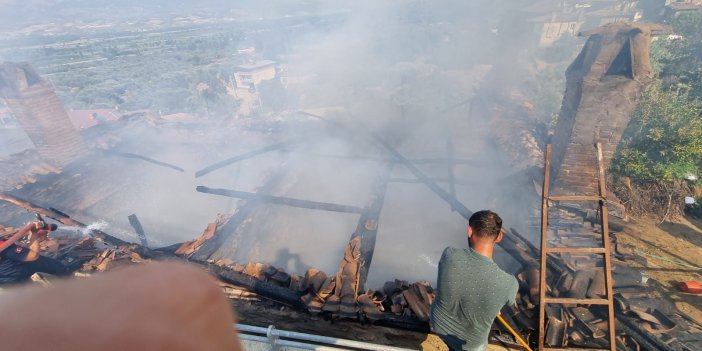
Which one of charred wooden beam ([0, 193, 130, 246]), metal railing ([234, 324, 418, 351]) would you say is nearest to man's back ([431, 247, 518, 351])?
metal railing ([234, 324, 418, 351])

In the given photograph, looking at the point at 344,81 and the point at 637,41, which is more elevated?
the point at 637,41

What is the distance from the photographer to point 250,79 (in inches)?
1629

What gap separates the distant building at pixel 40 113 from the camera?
719 cm

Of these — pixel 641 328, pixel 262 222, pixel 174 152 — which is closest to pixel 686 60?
pixel 641 328

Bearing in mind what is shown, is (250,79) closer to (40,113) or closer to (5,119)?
(5,119)

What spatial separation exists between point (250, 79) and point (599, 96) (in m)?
42.4

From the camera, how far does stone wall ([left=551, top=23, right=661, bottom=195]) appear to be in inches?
186

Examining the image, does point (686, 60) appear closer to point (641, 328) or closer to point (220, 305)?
point (641, 328)

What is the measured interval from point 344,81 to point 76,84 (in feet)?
137

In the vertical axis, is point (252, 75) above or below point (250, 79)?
above

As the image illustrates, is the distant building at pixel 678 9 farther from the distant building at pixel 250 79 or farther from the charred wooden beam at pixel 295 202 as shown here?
the distant building at pixel 250 79

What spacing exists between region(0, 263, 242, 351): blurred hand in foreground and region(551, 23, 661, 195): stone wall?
624 cm

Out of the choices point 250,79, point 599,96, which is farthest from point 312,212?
point 250,79

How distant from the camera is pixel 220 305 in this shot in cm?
84
